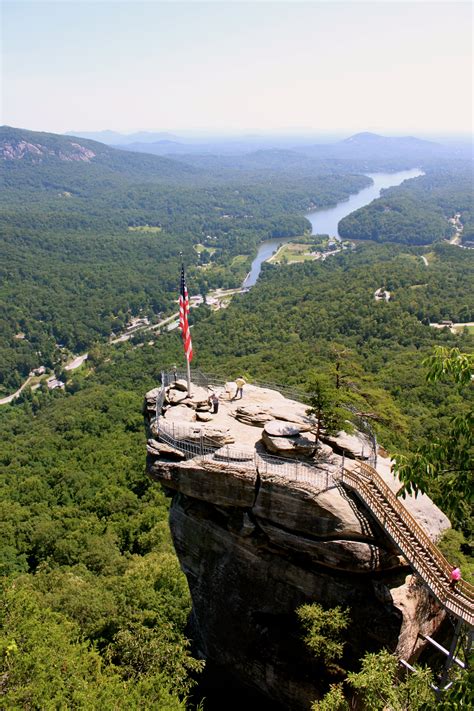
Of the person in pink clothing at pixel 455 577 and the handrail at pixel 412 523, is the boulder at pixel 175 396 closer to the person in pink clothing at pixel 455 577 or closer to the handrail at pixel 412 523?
the handrail at pixel 412 523

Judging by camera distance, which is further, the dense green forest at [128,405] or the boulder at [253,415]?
the boulder at [253,415]

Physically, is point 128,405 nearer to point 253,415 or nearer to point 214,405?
point 214,405

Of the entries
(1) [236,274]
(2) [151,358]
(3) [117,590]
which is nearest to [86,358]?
(2) [151,358]

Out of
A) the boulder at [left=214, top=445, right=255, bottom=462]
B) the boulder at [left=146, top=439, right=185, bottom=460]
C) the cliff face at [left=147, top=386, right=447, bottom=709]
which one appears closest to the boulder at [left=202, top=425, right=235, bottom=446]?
the boulder at [left=214, top=445, right=255, bottom=462]

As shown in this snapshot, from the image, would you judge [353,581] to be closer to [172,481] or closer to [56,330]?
[172,481]

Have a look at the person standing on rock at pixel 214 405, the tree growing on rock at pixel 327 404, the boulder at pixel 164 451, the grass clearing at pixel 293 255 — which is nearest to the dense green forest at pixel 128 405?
the tree growing on rock at pixel 327 404

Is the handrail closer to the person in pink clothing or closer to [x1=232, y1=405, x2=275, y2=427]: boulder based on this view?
the person in pink clothing

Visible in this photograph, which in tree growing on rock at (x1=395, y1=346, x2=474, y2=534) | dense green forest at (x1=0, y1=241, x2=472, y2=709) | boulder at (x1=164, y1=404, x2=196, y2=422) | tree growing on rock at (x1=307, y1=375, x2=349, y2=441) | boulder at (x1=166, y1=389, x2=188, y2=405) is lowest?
dense green forest at (x1=0, y1=241, x2=472, y2=709)
